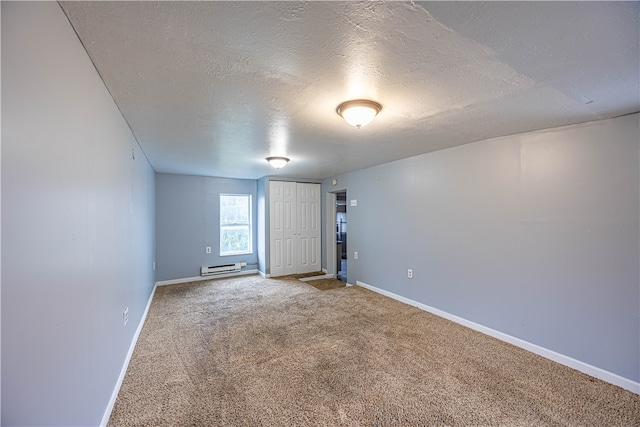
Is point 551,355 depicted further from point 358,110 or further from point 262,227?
point 262,227

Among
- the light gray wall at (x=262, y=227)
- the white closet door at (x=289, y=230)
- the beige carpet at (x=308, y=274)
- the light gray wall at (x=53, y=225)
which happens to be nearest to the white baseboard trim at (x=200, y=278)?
the light gray wall at (x=262, y=227)

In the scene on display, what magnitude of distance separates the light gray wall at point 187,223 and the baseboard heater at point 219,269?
0.08 m

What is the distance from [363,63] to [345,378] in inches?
90.3

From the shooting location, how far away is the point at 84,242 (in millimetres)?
1395

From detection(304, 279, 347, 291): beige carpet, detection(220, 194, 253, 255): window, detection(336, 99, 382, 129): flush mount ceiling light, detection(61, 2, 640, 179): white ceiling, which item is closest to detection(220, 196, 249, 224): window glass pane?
detection(220, 194, 253, 255): window

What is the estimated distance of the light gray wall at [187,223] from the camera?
17.4 feet

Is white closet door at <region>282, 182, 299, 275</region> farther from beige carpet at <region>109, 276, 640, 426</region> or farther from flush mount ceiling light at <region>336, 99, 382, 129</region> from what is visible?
flush mount ceiling light at <region>336, 99, 382, 129</region>

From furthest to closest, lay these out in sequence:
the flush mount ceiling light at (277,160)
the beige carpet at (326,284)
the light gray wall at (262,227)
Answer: the light gray wall at (262,227), the beige carpet at (326,284), the flush mount ceiling light at (277,160)

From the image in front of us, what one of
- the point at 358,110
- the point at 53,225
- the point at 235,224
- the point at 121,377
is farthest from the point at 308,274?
the point at 53,225

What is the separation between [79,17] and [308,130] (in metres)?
1.82

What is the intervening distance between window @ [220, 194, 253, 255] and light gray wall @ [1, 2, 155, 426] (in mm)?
4146

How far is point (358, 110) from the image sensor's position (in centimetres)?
205

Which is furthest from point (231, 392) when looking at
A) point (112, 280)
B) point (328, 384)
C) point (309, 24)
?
point (309, 24)

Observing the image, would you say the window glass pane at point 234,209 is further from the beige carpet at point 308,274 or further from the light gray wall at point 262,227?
the beige carpet at point 308,274
